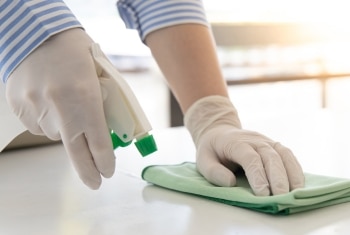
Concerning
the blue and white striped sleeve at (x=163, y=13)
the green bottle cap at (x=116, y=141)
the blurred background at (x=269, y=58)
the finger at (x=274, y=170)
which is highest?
the blue and white striped sleeve at (x=163, y=13)

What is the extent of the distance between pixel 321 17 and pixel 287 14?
172mm

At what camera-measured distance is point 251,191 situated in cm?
67

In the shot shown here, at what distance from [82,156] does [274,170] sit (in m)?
0.23

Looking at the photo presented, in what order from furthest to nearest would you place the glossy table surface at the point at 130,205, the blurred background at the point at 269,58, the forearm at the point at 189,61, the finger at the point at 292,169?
the blurred background at the point at 269,58, the forearm at the point at 189,61, the finger at the point at 292,169, the glossy table surface at the point at 130,205

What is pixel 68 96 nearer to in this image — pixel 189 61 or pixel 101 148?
pixel 101 148

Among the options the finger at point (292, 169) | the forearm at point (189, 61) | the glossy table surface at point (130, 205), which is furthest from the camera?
the forearm at point (189, 61)

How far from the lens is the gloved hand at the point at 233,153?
67cm

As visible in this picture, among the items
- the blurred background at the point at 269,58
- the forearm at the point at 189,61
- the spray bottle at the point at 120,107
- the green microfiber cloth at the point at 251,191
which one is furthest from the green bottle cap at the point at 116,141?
the blurred background at the point at 269,58

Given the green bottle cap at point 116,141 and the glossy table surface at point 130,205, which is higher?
the green bottle cap at point 116,141

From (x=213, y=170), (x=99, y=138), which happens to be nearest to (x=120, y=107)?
(x=99, y=138)

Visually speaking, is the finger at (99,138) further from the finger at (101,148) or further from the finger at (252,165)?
the finger at (252,165)

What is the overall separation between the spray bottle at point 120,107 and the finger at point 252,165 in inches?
5.0

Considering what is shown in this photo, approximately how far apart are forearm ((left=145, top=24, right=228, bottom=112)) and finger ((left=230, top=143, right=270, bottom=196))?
0.17m

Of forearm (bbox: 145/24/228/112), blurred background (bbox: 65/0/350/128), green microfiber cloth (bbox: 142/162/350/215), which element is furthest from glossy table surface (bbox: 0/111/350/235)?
blurred background (bbox: 65/0/350/128)
